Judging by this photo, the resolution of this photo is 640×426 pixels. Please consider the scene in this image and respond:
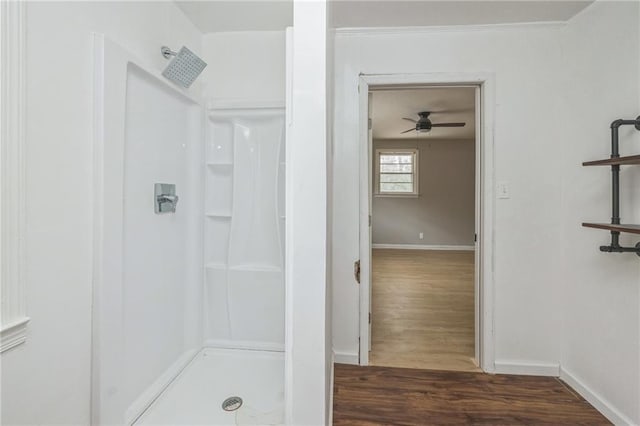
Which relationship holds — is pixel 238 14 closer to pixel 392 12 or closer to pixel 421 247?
pixel 392 12

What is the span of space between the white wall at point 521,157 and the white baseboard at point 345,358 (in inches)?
39.2

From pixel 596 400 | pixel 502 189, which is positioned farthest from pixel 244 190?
pixel 596 400

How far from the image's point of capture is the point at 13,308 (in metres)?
0.97

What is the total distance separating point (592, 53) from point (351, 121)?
1.50m

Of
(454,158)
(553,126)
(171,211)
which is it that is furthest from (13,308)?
(454,158)

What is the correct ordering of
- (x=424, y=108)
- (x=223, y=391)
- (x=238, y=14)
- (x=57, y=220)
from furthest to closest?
(x=424, y=108)
(x=238, y=14)
(x=223, y=391)
(x=57, y=220)

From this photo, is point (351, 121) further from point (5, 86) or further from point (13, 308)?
point (13, 308)

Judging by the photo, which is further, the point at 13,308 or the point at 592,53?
the point at 592,53

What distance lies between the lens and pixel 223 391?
181 cm

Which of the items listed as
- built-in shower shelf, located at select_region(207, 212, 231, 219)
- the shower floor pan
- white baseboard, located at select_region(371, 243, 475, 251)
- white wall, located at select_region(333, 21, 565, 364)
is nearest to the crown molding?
white wall, located at select_region(333, 21, 565, 364)

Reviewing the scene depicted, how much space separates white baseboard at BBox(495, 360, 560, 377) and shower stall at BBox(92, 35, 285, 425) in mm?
1534

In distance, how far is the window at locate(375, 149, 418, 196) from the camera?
683 cm

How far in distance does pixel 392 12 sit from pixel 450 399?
8.10 feet

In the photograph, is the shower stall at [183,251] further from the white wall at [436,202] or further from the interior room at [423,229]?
the white wall at [436,202]
